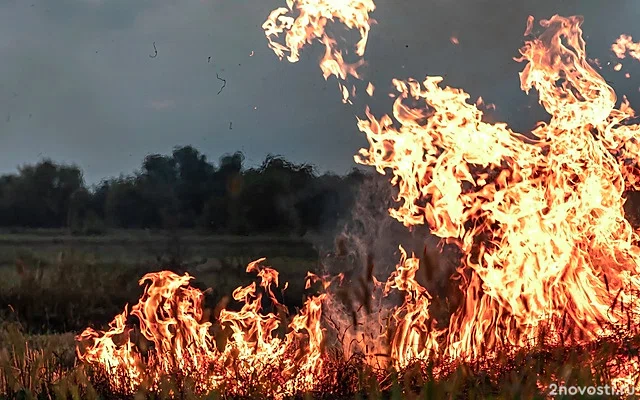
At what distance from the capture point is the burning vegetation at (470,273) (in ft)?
20.6

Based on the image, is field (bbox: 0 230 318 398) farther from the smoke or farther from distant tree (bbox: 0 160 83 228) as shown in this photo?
the smoke

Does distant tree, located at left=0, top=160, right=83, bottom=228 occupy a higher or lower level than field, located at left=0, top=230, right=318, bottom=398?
higher

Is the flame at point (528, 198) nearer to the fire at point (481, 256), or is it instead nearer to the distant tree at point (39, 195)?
the fire at point (481, 256)

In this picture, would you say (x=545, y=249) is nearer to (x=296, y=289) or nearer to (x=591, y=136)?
(x=591, y=136)

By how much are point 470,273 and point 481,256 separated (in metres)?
0.32

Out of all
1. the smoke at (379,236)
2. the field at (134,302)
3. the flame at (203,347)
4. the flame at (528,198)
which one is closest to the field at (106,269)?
the field at (134,302)

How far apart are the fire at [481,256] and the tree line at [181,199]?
638 cm

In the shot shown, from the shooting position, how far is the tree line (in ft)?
56.5

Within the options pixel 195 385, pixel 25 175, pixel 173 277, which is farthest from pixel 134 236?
pixel 195 385

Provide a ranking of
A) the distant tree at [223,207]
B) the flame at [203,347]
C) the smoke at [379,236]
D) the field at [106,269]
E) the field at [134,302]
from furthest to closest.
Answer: the distant tree at [223,207] < the field at [106,269] < the smoke at [379,236] < the flame at [203,347] < the field at [134,302]

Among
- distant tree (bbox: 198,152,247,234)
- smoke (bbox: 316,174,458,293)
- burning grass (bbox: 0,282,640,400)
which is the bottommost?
burning grass (bbox: 0,282,640,400)

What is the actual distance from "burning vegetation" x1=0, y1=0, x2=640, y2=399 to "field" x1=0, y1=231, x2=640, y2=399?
20cm

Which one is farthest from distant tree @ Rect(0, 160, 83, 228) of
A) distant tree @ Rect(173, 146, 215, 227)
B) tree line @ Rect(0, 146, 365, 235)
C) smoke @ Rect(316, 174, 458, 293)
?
smoke @ Rect(316, 174, 458, 293)

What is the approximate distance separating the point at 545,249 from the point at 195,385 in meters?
3.06
